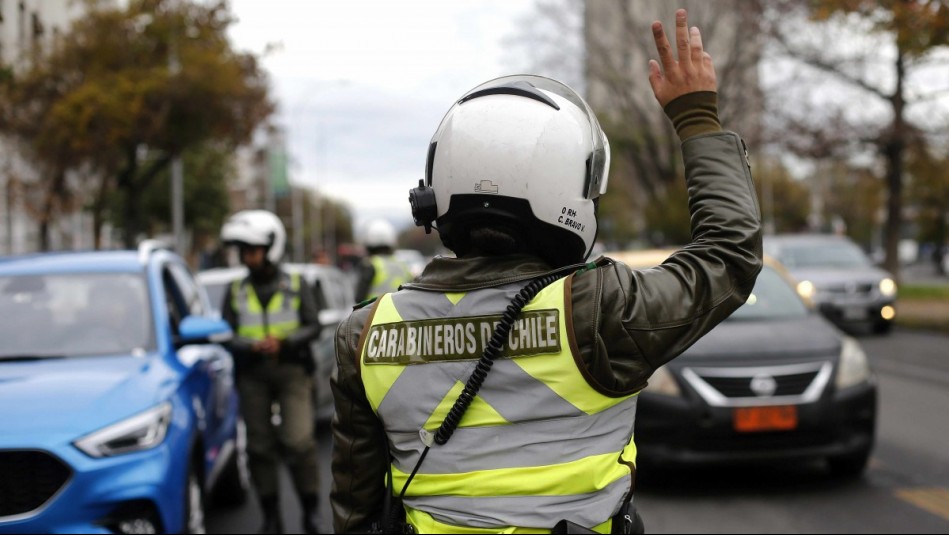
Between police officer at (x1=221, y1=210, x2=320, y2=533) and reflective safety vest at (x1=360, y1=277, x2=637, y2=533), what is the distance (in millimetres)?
4256

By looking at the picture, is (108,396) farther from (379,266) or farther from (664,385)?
(379,266)

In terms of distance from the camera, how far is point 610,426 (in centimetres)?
217

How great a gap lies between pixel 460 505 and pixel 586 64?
39.3 m

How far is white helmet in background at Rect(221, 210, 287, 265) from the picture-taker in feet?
21.1

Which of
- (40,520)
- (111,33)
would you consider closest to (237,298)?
(40,520)

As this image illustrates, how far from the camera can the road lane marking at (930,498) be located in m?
6.41

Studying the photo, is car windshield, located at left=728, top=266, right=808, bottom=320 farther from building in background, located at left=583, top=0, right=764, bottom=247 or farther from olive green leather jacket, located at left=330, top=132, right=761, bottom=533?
building in background, located at left=583, top=0, right=764, bottom=247

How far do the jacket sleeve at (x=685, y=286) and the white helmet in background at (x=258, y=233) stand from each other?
4.47 meters

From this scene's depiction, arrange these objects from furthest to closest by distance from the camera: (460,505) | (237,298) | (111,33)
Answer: (111,33), (237,298), (460,505)

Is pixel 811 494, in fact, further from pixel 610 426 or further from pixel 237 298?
pixel 610 426

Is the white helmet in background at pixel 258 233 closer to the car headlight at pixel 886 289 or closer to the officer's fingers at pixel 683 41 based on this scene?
the officer's fingers at pixel 683 41

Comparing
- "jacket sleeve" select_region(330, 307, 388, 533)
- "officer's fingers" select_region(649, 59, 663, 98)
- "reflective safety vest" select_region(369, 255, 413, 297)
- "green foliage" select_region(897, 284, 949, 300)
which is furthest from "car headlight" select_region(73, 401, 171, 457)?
"green foliage" select_region(897, 284, 949, 300)

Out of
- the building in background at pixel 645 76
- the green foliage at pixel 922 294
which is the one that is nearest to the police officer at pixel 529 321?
the building in background at pixel 645 76

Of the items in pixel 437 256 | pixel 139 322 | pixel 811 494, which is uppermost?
pixel 437 256
